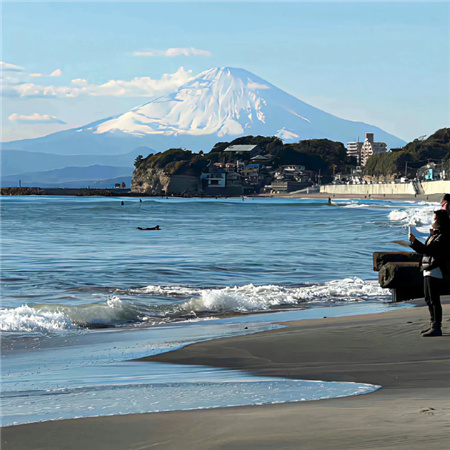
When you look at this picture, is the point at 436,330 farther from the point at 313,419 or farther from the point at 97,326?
the point at 97,326

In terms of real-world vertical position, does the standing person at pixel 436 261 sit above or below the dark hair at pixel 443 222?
below

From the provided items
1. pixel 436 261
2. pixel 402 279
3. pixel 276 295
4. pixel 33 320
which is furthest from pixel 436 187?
pixel 436 261

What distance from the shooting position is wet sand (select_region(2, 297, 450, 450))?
4.55 metres

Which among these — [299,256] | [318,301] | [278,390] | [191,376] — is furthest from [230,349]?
[299,256]

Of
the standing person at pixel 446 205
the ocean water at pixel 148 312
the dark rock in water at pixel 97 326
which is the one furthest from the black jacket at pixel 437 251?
the dark rock in water at pixel 97 326

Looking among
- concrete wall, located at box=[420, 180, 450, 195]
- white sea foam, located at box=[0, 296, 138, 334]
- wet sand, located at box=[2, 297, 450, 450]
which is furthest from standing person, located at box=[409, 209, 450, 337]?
concrete wall, located at box=[420, 180, 450, 195]

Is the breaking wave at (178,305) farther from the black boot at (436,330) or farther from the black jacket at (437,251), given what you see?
the black jacket at (437,251)

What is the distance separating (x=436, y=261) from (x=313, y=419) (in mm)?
4510

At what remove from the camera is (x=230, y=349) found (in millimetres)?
9047

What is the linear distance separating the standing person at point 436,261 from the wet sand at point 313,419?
652 millimetres

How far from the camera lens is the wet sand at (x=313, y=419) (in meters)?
4.55

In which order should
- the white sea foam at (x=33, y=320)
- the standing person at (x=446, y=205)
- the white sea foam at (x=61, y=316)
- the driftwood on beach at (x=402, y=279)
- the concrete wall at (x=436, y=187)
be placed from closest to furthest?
the standing person at (x=446, y=205) < the white sea foam at (x=33, y=320) < the white sea foam at (x=61, y=316) < the driftwood on beach at (x=402, y=279) < the concrete wall at (x=436, y=187)

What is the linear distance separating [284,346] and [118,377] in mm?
2391

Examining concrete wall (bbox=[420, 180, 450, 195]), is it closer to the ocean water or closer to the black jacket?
the ocean water
